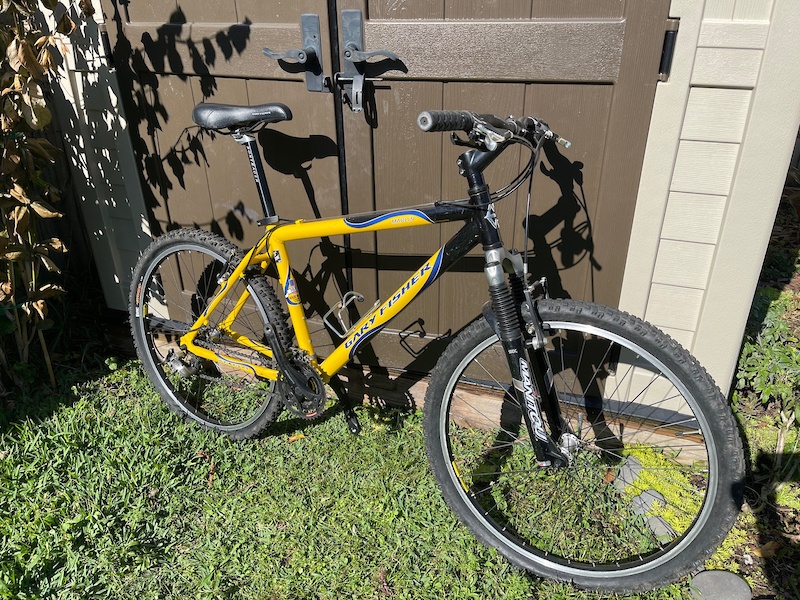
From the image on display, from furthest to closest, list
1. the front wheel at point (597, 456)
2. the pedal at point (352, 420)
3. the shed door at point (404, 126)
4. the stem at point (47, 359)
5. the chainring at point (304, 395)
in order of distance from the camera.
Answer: the stem at point (47, 359) → the pedal at point (352, 420) → the chainring at point (304, 395) → the shed door at point (404, 126) → the front wheel at point (597, 456)

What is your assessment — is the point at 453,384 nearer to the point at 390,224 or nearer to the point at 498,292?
the point at 498,292

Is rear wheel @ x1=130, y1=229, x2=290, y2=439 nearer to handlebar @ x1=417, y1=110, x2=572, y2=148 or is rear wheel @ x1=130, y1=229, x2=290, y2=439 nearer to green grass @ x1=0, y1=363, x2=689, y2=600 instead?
green grass @ x1=0, y1=363, x2=689, y2=600

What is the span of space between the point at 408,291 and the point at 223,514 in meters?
1.21

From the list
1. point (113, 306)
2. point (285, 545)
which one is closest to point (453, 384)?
point (285, 545)

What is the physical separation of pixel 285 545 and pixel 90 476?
957 millimetres

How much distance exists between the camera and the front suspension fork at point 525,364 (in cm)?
197

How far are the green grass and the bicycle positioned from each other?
140mm

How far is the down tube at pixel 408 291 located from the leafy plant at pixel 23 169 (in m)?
1.42

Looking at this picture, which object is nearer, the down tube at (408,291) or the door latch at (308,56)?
the down tube at (408,291)

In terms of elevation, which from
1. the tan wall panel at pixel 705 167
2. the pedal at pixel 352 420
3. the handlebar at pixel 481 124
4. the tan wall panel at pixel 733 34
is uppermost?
the tan wall panel at pixel 733 34

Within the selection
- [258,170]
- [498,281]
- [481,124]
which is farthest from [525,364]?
[258,170]

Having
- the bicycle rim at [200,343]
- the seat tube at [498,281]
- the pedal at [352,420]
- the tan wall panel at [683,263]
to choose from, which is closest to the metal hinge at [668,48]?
the tan wall panel at [683,263]

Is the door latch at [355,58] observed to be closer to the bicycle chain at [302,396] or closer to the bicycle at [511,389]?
the bicycle at [511,389]

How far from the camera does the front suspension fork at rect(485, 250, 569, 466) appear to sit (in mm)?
1970
